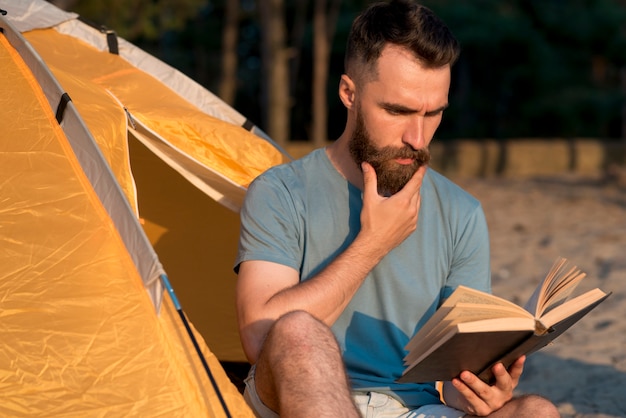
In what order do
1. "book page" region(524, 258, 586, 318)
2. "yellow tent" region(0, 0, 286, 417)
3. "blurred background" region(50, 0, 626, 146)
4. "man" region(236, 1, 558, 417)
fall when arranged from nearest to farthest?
"book page" region(524, 258, 586, 318), "yellow tent" region(0, 0, 286, 417), "man" region(236, 1, 558, 417), "blurred background" region(50, 0, 626, 146)

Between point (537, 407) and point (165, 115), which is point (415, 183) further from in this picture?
point (165, 115)

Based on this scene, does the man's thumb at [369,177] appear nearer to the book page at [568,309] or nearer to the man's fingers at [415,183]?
the man's fingers at [415,183]

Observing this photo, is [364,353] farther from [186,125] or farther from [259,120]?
[259,120]

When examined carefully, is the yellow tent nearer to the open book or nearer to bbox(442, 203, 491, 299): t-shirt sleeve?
the open book

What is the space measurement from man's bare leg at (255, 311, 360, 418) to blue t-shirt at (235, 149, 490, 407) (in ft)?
1.08

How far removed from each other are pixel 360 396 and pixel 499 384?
0.41 metres

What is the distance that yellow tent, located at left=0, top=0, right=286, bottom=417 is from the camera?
263cm

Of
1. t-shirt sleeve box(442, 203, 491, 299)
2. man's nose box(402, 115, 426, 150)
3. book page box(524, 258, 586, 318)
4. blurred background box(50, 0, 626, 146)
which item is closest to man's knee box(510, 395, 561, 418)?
book page box(524, 258, 586, 318)

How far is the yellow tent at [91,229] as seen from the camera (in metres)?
2.63

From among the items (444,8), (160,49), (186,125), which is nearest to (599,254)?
(186,125)

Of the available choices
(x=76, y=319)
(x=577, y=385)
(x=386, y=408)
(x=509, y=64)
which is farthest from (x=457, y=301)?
(x=509, y=64)

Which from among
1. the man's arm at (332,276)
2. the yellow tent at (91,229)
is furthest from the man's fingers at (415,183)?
the yellow tent at (91,229)

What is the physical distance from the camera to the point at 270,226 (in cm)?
283

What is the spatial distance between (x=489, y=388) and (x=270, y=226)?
71cm
